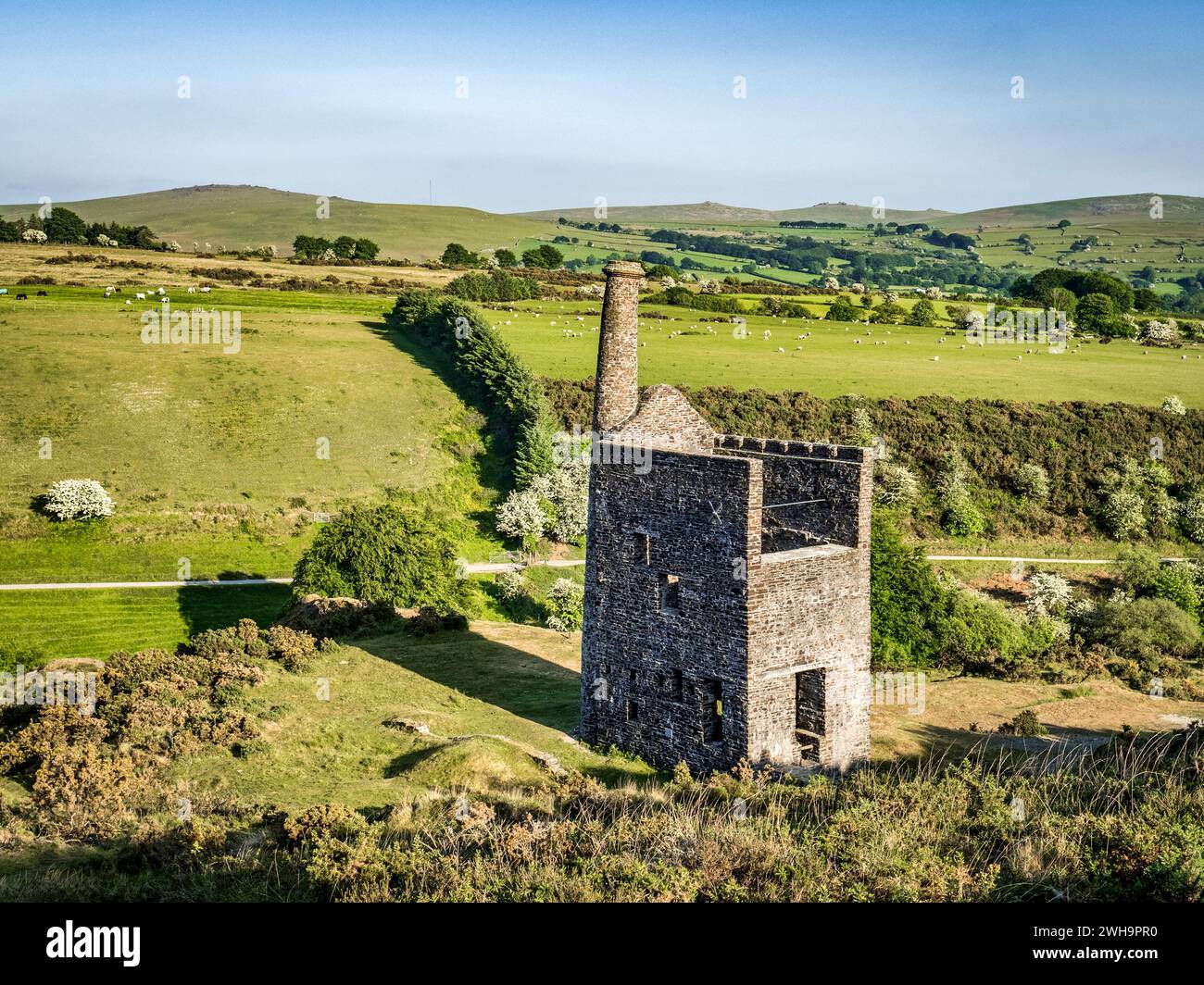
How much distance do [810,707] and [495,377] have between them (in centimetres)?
5025

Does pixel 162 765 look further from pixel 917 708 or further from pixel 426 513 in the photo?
pixel 426 513

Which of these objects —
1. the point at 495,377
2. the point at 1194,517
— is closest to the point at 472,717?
the point at 495,377

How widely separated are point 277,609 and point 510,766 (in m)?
28.2

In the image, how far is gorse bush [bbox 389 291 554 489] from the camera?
6344 centimetres

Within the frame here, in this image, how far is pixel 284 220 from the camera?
160 metres

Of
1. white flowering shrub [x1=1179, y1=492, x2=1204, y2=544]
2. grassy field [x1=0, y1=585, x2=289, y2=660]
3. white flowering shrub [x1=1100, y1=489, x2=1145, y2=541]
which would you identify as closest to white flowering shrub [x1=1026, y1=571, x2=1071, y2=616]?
white flowering shrub [x1=1100, y1=489, x2=1145, y2=541]

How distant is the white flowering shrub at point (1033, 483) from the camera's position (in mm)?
65562

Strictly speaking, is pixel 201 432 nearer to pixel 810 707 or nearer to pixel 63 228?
pixel 810 707

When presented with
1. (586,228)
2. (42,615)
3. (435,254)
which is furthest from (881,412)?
(586,228)

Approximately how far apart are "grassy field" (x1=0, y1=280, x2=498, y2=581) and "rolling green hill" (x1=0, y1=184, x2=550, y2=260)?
63769 millimetres

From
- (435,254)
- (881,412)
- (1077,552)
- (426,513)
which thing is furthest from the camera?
(435,254)

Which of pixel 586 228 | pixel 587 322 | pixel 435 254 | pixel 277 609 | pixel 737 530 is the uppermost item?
pixel 586 228

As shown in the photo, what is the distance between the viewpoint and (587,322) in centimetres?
9269

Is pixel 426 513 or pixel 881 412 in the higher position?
pixel 881 412
